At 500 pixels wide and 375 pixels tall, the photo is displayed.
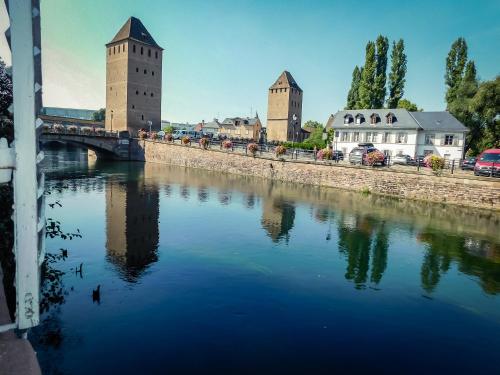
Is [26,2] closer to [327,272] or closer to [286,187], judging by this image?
[327,272]

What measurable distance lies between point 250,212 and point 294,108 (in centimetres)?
6066

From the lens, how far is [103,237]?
14.4m

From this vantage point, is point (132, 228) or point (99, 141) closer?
point (132, 228)

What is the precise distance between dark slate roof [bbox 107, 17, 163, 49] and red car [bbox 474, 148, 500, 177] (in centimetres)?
5789

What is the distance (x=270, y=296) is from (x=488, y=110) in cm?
4033

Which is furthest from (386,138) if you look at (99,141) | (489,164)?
(99,141)

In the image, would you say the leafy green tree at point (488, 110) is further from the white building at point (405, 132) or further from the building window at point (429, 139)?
the building window at point (429, 139)

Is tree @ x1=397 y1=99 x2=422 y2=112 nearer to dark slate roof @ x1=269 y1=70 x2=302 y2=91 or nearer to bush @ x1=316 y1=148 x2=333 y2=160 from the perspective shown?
dark slate roof @ x1=269 y1=70 x2=302 y2=91

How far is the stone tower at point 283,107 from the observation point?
7569 centimetres

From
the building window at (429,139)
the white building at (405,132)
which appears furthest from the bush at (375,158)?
the building window at (429,139)

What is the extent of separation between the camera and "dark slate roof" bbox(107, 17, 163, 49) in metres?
62.7

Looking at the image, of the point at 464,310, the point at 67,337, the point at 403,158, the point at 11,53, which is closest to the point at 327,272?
the point at 464,310

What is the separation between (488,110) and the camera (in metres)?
38.4

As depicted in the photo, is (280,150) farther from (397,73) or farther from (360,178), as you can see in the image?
(397,73)
